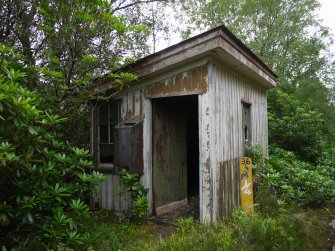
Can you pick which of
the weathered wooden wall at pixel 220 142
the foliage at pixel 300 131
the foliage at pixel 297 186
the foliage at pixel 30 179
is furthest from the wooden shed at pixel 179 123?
the foliage at pixel 300 131

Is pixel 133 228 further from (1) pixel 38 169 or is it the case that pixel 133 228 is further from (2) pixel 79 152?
(1) pixel 38 169

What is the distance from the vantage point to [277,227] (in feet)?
14.2

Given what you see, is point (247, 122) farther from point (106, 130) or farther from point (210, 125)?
point (106, 130)

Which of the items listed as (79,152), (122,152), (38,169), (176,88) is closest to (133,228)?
(122,152)

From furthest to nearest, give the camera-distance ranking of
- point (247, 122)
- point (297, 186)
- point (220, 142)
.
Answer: point (247, 122)
point (297, 186)
point (220, 142)

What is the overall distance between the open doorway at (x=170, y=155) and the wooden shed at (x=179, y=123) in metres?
0.02

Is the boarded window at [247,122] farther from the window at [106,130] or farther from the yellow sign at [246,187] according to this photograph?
the window at [106,130]

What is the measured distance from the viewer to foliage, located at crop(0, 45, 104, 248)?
3133 millimetres

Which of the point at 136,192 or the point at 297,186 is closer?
the point at 136,192

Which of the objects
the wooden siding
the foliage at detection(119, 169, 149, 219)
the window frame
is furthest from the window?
the foliage at detection(119, 169, 149, 219)

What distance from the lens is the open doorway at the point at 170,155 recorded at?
225 inches

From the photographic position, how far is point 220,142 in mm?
5035

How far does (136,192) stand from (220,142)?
1882mm

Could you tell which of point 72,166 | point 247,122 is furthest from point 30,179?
point 247,122
